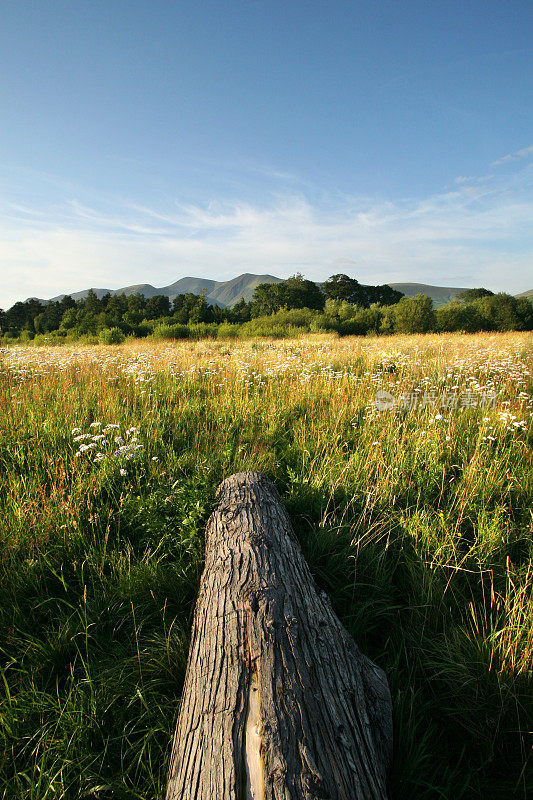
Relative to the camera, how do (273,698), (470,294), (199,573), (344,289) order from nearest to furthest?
(273,698)
(199,573)
(470,294)
(344,289)

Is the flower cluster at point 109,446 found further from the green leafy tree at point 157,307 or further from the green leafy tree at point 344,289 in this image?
the green leafy tree at point 344,289

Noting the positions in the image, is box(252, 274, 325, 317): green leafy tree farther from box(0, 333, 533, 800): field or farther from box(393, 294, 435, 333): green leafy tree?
box(0, 333, 533, 800): field

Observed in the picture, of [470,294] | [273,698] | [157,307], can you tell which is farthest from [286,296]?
[273,698]

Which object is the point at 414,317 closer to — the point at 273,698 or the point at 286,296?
the point at 286,296

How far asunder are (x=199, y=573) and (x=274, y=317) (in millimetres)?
37792

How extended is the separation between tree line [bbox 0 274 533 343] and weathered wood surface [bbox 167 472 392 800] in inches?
507

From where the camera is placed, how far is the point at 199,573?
239cm

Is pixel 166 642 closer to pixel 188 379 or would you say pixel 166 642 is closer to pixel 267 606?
pixel 267 606

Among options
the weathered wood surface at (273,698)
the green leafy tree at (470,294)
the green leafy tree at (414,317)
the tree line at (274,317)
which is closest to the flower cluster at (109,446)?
the weathered wood surface at (273,698)

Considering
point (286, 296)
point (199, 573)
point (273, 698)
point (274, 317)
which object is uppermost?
point (286, 296)

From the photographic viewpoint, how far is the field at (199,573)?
60.5 inches

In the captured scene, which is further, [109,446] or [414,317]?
[414,317]

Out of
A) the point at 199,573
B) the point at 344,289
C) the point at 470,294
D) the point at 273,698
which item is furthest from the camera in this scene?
the point at 344,289

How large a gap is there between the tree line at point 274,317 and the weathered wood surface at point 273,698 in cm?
1289
